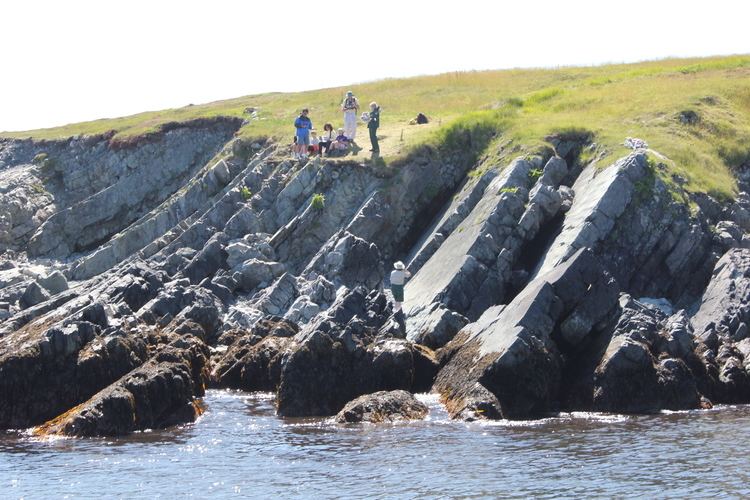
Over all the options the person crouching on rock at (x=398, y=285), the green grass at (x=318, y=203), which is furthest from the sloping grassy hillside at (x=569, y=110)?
the person crouching on rock at (x=398, y=285)

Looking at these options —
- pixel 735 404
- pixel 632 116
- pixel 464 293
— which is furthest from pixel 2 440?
pixel 632 116

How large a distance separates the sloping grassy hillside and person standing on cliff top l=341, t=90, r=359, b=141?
1151 mm

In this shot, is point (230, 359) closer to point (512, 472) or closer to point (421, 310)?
point (421, 310)

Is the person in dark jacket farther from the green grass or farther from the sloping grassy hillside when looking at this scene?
the green grass

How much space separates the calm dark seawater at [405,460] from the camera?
22.4 meters

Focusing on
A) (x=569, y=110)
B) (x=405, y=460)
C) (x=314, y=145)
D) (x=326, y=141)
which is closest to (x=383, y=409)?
(x=405, y=460)

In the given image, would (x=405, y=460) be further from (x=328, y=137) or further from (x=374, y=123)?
(x=328, y=137)

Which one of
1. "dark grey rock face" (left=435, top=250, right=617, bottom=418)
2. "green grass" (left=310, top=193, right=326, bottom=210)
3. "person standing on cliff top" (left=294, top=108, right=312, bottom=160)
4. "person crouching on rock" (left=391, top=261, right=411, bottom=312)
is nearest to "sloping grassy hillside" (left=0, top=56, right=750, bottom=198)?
"person standing on cliff top" (left=294, top=108, right=312, bottom=160)

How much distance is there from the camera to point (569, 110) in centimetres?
5378

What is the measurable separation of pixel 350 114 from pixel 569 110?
1046 cm

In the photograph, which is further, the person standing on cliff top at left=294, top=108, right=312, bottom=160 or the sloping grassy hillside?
the person standing on cliff top at left=294, top=108, right=312, bottom=160

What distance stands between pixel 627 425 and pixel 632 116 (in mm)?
25539

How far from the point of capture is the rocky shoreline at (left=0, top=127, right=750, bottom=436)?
30.1 m

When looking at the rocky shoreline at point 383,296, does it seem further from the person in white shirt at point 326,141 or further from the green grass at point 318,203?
the person in white shirt at point 326,141
